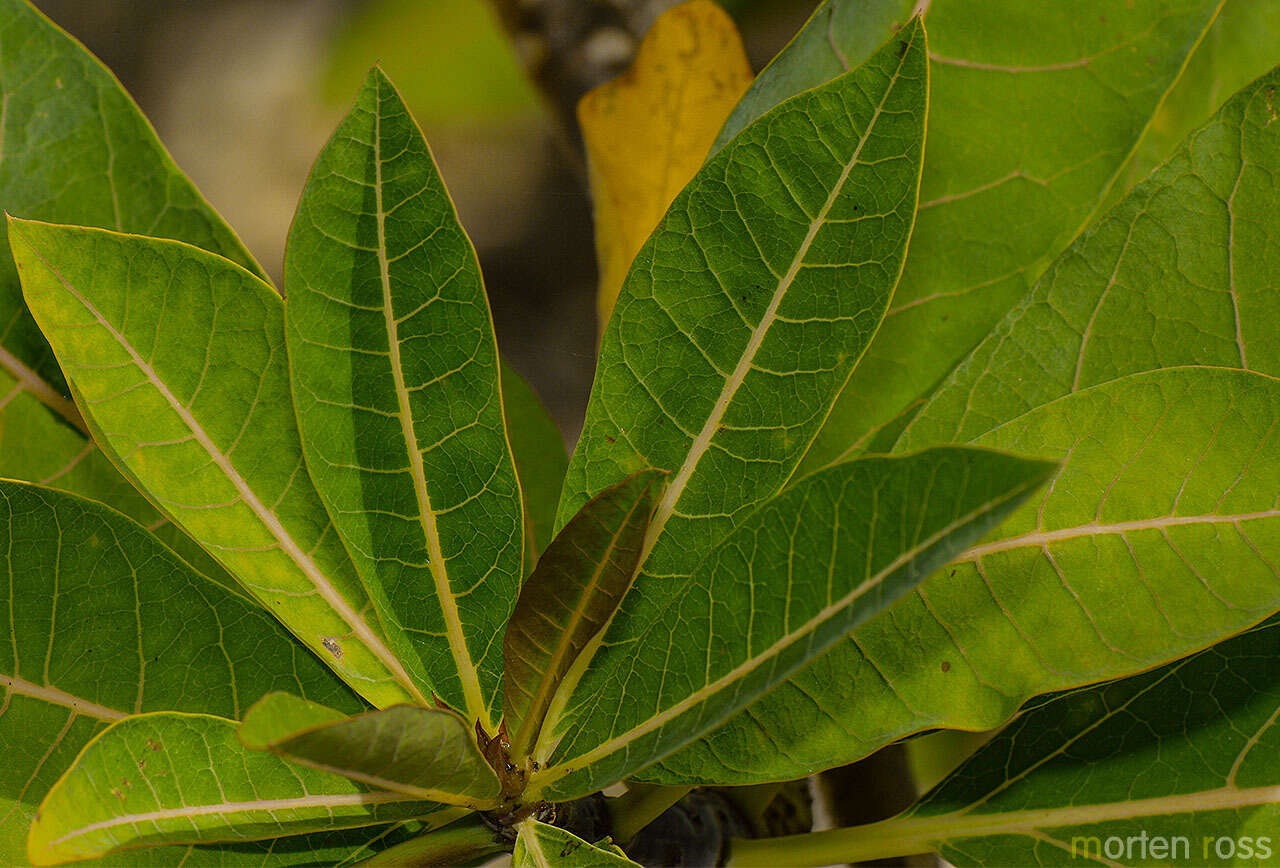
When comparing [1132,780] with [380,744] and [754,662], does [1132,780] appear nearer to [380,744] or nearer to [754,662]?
[754,662]

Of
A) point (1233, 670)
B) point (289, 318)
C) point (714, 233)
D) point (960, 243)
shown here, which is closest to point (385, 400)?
point (289, 318)

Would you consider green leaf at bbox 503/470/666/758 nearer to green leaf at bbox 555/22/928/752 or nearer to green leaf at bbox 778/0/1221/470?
green leaf at bbox 555/22/928/752

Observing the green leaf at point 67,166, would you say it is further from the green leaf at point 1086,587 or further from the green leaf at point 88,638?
the green leaf at point 1086,587

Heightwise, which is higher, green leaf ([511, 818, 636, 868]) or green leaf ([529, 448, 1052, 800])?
green leaf ([529, 448, 1052, 800])

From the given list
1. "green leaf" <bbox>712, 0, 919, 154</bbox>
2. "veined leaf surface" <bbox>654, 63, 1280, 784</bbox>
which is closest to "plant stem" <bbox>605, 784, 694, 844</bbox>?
"veined leaf surface" <bbox>654, 63, 1280, 784</bbox>

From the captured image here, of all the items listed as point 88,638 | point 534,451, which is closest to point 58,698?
point 88,638

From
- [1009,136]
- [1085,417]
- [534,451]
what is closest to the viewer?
[1085,417]
